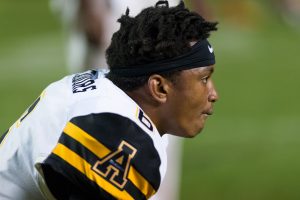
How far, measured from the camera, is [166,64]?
315cm

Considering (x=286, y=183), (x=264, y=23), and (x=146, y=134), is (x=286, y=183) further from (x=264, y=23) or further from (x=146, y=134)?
(x=264, y=23)

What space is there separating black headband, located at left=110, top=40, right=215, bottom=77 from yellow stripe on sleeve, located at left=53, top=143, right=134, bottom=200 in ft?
1.39

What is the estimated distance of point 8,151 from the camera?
10.5 feet

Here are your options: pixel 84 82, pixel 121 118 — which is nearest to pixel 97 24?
pixel 84 82

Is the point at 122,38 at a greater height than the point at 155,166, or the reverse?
the point at 122,38

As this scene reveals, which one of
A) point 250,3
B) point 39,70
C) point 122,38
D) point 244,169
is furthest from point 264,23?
point 122,38

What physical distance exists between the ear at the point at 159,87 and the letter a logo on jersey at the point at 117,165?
0.31 meters

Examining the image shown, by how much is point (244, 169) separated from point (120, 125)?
3947 mm

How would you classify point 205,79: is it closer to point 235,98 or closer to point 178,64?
point 178,64

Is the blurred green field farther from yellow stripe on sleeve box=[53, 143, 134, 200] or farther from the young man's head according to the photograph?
yellow stripe on sleeve box=[53, 143, 134, 200]

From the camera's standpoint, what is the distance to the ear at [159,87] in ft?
10.4

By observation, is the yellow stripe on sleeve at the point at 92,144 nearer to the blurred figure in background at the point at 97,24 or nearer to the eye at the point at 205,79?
the eye at the point at 205,79

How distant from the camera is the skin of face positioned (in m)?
3.21

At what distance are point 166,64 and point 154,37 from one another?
11 centimetres
